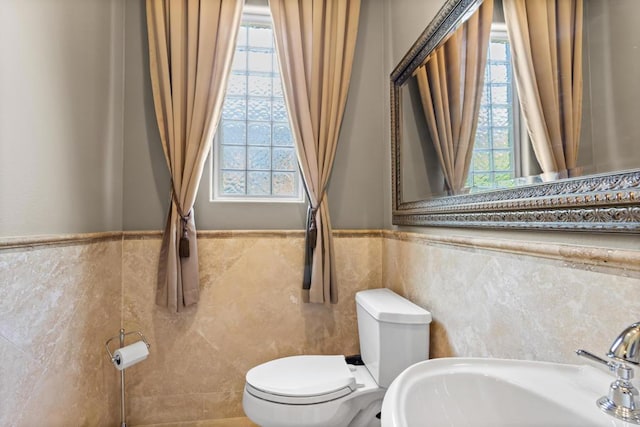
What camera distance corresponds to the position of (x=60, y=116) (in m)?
1.33

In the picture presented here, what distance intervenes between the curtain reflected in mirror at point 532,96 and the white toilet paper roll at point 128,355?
1.49 metres

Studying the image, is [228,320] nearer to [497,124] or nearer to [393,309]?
[393,309]

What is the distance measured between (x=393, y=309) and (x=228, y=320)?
936 mm

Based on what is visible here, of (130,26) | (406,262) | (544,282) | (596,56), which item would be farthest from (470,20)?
(130,26)

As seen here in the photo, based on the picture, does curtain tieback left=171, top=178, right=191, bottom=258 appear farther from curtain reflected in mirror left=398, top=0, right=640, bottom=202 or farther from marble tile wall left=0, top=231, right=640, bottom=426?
curtain reflected in mirror left=398, top=0, right=640, bottom=202

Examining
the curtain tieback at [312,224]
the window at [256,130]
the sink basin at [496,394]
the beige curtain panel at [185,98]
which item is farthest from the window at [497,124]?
the beige curtain panel at [185,98]

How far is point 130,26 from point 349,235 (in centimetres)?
164

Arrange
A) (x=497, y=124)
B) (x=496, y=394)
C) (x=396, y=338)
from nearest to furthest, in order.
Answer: (x=496, y=394) < (x=497, y=124) < (x=396, y=338)

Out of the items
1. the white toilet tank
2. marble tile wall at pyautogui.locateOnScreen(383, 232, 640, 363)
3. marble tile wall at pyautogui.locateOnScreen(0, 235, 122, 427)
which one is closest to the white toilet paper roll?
→ marble tile wall at pyautogui.locateOnScreen(0, 235, 122, 427)

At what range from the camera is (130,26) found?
1.91m

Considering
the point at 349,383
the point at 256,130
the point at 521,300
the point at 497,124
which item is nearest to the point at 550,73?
the point at 497,124

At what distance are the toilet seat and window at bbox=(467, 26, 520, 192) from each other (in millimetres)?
949

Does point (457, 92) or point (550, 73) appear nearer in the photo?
point (550, 73)

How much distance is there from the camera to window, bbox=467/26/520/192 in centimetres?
100
